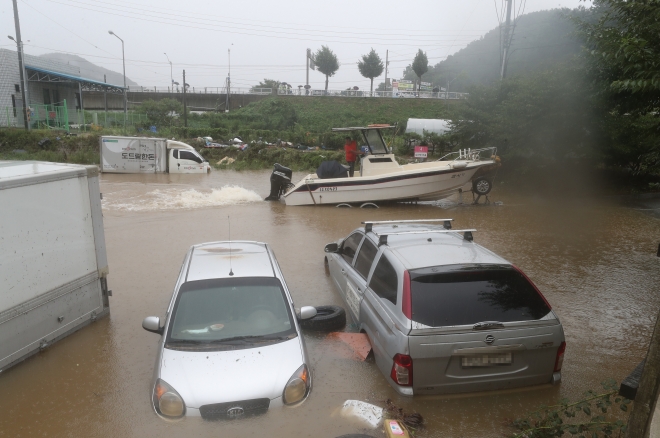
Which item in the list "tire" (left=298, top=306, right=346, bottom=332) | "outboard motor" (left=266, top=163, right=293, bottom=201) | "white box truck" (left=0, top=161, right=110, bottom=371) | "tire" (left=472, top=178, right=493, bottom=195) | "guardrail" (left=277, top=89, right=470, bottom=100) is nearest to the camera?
"white box truck" (left=0, top=161, right=110, bottom=371)

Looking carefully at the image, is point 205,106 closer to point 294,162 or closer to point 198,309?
point 294,162

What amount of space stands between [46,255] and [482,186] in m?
13.9

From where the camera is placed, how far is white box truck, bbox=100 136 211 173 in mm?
25828

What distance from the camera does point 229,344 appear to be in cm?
480

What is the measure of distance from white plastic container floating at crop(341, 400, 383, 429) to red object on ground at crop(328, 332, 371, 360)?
80cm

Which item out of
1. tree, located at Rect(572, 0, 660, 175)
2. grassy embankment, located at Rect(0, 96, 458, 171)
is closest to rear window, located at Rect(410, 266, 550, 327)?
tree, located at Rect(572, 0, 660, 175)

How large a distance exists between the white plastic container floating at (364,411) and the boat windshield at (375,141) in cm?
1230

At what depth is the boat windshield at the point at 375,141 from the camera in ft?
53.6

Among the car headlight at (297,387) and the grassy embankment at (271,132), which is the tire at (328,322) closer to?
the car headlight at (297,387)

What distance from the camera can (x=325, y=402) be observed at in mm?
4926

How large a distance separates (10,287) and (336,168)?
12.3 meters

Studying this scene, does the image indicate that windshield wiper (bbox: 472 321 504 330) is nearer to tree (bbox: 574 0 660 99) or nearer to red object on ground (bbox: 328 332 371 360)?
red object on ground (bbox: 328 332 371 360)

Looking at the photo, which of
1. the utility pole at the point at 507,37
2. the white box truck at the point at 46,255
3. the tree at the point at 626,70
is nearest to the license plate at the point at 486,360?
the tree at the point at 626,70

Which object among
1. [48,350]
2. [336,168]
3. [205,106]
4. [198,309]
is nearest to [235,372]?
[198,309]
